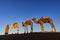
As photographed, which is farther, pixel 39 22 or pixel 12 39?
pixel 39 22

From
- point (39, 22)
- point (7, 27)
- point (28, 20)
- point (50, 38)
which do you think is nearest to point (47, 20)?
point (39, 22)

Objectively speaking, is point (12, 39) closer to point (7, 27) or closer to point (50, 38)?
point (50, 38)

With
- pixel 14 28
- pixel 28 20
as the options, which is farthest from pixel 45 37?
pixel 14 28

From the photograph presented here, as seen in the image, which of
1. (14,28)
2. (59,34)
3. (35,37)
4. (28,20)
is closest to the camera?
(59,34)

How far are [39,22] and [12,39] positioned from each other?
498cm

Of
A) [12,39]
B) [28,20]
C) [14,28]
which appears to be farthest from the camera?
[14,28]

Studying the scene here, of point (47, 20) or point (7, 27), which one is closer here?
point (47, 20)

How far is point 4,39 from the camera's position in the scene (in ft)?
49.7

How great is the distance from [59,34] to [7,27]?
8.91m

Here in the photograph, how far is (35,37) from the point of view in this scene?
13.3 metres

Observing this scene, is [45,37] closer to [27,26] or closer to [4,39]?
[4,39]

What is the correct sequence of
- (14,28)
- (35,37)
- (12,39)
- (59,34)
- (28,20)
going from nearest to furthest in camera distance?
(59,34)
(35,37)
(12,39)
(28,20)
(14,28)

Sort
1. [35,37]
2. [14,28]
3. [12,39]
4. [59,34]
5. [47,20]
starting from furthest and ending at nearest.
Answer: [14,28], [47,20], [12,39], [35,37], [59,34]

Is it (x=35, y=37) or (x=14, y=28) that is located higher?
(x=14, y=28)
